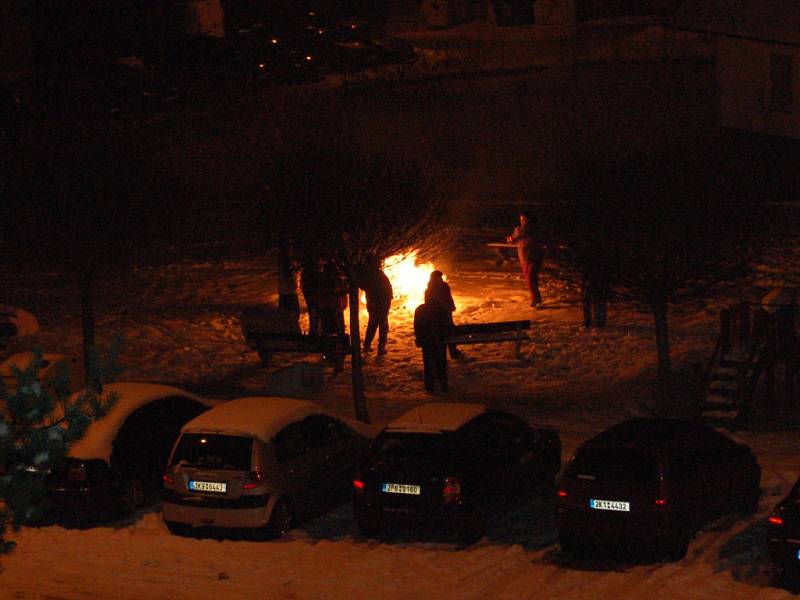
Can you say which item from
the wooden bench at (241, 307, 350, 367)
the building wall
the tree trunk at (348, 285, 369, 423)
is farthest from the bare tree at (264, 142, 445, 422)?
the building wall

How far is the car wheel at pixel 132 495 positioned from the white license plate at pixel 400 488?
3.36 meters

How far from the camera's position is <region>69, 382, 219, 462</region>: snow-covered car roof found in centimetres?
1552

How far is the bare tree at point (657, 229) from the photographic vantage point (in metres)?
18.8

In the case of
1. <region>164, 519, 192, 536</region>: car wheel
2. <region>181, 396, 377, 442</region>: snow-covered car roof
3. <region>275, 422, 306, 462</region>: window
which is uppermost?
<region>181, 396, 377, 442</region>: snow-covered car roof

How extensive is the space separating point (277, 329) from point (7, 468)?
46.0 ft

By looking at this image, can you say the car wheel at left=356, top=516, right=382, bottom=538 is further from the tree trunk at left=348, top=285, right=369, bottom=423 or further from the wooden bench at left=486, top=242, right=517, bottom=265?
the wooden bench at left=486, top=242, right=517, bottom=265

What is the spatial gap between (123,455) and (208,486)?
1648 mm

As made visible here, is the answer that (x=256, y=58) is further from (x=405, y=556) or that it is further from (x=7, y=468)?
(x=7, y=468)

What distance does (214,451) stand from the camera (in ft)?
49.0

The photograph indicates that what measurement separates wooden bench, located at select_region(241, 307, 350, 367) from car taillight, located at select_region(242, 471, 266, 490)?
6925 mm

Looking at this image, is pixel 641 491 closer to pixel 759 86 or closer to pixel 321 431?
pixel 321 431

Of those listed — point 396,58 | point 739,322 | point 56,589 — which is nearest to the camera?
point 56,589

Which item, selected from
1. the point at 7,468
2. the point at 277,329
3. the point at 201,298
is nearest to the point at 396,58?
the point at 201,298

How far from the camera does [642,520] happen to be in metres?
13.4
